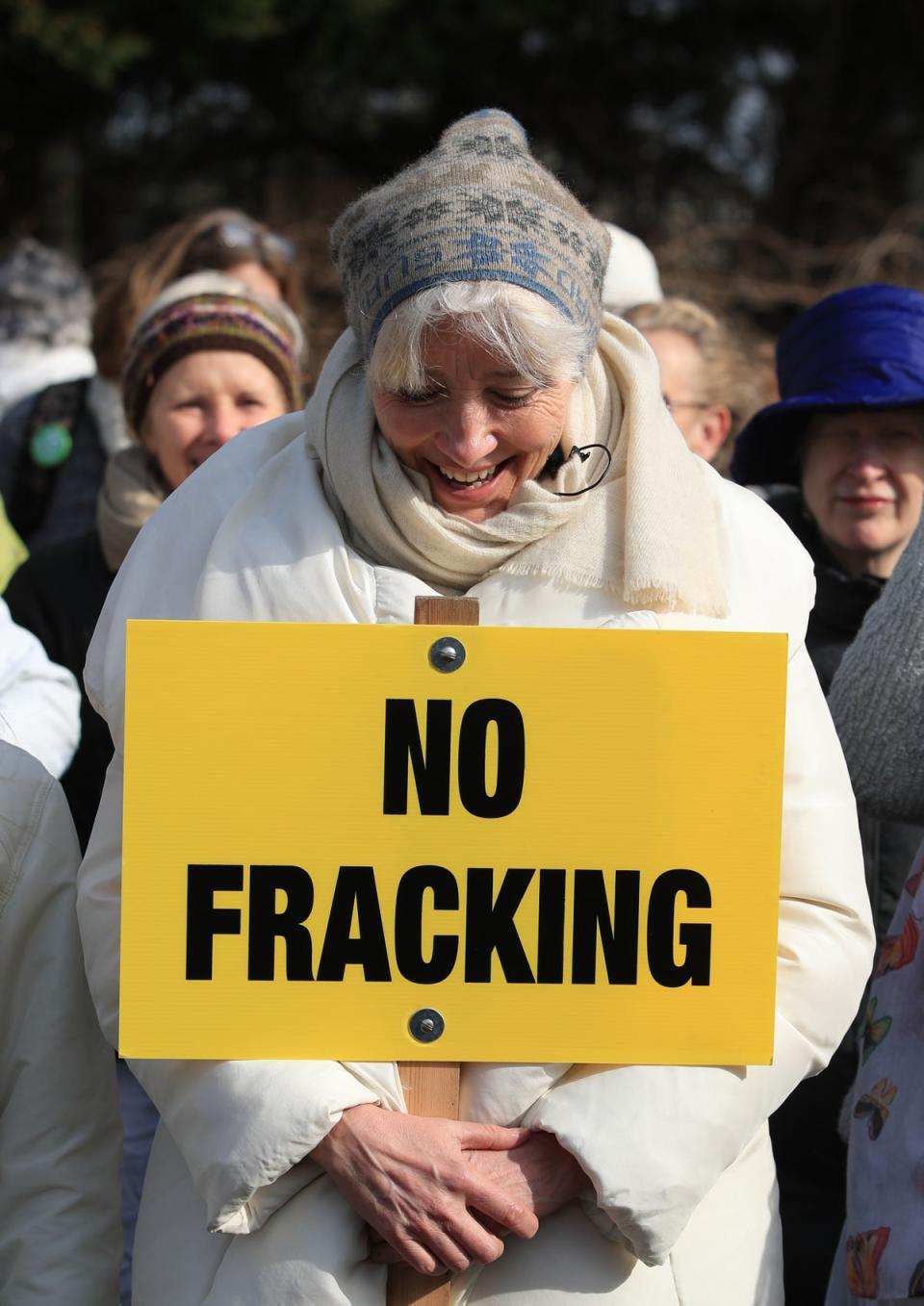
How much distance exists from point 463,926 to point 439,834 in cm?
11

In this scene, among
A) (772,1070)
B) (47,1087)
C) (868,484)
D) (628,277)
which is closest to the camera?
(772,1070)

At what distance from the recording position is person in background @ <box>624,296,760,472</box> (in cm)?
383

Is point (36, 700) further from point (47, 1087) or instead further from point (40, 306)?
point (40, 306)

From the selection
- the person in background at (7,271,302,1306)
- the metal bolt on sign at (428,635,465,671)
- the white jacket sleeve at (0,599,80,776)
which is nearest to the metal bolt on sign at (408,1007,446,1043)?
the metal bolt on sign at (428,635,465,671)

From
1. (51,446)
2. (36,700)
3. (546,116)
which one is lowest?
(36,700)

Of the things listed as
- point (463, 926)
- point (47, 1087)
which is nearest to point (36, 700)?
point (47, 1087)

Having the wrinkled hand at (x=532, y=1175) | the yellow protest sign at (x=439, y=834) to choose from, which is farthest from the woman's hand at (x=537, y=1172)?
the yellow protest sign at (x=439, y=834)

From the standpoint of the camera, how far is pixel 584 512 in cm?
207

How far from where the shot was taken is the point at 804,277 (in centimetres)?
915

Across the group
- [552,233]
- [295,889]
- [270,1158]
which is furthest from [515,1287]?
[552,233]

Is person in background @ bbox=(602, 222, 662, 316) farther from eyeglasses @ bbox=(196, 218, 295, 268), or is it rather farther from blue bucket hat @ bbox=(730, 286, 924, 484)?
eyeglasses @ bbox=(196, 218, 295, 268)

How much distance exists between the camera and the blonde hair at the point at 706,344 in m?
3.87

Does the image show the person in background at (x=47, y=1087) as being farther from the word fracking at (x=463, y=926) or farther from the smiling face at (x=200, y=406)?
the smiling face at (x=200, y=406)

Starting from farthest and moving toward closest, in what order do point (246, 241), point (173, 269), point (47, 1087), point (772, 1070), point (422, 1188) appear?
point (246, 241)
point (173, 269)
point (47, 1087)
point (772, 1070)
point (422, 1188)
